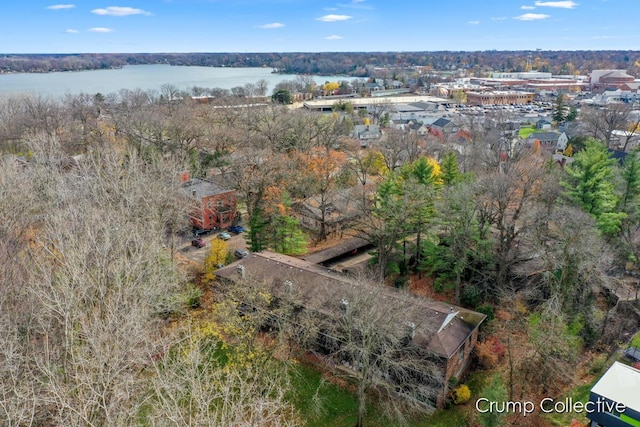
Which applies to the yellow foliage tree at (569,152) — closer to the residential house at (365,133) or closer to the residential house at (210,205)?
the residential house at (365,133)

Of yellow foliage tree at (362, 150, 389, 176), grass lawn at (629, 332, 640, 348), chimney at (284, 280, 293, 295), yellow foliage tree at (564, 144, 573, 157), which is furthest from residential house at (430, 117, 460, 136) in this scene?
chimney at (284, 280, 293, 295)

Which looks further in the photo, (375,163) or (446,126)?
(446,126)

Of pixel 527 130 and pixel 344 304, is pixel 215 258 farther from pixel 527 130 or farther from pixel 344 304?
pixel 527 130

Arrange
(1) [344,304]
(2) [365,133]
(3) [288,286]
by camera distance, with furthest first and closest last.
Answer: (2) [365,133]
(3) [288,286]
(1) [344,304]

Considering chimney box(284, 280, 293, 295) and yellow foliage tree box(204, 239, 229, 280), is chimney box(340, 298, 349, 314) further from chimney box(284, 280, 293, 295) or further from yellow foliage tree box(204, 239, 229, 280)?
yellow foliage tree box(204, 239, 229, 280)

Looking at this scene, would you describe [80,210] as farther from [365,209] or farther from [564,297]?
[564,297]

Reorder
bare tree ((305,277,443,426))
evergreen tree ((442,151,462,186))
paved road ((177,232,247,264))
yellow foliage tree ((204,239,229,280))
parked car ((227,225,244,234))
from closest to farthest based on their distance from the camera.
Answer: bare tree ((305,277,443,426))
yellow foliage tree ((204,239,229,280))
paved road ((177,232,247,264))
evergreen tree ((442,151,462,186))
parked car ((227,225,244,234))

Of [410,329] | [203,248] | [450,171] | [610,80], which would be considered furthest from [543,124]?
[610,80]
